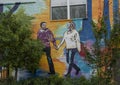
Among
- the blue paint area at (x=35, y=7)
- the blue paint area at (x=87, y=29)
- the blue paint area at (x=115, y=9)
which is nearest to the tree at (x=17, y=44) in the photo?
the blue paint area at (x=35, y=7)

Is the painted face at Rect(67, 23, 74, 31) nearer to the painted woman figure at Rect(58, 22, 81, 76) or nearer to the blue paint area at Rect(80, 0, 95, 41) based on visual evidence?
the painted woman figure at Rect(58, 22, 81, 76)

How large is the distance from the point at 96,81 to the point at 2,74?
6.01m

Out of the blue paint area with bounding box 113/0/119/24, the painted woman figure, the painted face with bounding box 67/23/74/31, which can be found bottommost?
the painted woman figure

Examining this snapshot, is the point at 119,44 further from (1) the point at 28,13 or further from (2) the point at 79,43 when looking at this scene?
(1) the point at 28,13

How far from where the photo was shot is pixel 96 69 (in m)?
12.0

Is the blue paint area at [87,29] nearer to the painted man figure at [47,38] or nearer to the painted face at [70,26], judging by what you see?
the painted face at [70,26]

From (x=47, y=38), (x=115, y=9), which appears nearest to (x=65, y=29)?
(x=47, y=38)

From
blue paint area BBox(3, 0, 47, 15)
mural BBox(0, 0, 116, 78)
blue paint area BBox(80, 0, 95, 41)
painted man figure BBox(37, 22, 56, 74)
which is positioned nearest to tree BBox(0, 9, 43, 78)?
painted man figure BBox(37, 22, 56, 74)

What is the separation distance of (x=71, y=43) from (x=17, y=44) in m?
2.80

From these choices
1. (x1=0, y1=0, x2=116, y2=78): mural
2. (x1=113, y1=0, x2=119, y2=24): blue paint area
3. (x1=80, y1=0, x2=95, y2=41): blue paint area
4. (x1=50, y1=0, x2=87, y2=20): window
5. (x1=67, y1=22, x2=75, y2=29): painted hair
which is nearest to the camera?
(x1=113, y1=0, x2=119, y2=24): blue paint area

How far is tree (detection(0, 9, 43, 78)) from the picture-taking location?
1481cm

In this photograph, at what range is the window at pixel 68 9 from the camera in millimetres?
16562

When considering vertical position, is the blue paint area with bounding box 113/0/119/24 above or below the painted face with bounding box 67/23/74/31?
above

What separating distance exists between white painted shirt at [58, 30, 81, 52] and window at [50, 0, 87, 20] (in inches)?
32.2
